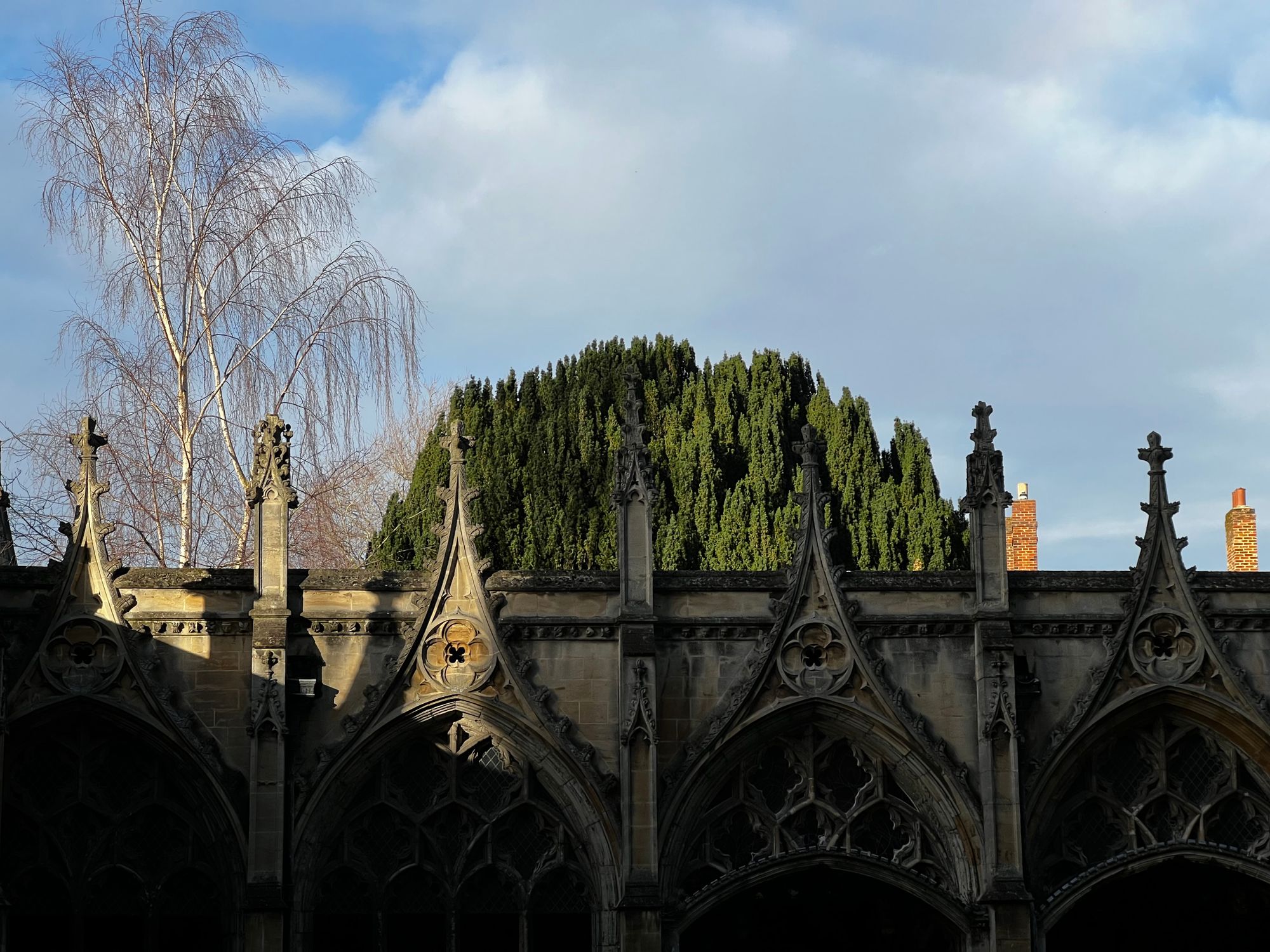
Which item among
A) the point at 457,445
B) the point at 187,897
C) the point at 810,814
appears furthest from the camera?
the point at 457,445

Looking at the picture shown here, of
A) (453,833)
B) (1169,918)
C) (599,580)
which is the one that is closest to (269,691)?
(453,833)

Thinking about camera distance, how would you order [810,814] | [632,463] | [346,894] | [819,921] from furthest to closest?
[819,921]
[632,463]
[810,814]
[346,894]

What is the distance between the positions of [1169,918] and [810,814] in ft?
13.9

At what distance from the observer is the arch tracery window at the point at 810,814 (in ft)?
67.5

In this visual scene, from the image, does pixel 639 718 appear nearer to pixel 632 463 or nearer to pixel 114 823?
pixel 632 463

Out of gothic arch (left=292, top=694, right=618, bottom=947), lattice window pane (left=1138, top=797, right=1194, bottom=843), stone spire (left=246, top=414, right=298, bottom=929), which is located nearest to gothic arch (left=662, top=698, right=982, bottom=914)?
gothic arch (left=292, top=694, right=618, bottom=947)

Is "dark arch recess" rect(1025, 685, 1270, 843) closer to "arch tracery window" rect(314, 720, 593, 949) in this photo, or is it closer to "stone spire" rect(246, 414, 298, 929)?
"arch tracery window" rect(314, 720, 593, 949)

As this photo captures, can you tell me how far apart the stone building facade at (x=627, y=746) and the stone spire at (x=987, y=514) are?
4 cm

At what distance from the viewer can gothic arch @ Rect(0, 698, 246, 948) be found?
786 inches

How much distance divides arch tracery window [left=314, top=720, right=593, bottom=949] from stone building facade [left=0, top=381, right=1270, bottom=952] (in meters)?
0.03

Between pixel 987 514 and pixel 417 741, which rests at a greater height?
pixel 987 514

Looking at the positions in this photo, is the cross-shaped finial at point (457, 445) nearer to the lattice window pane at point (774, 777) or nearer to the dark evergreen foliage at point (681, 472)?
the lattice window pane at point (774, 777)

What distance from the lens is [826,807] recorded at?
815 inches

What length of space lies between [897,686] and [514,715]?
4007 mm
